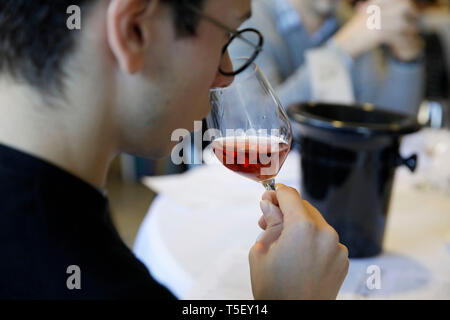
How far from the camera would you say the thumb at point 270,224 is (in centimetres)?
41

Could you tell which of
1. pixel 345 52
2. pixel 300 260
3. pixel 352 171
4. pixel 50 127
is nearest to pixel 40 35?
pixel 50 127

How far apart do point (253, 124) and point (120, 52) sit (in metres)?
0.18

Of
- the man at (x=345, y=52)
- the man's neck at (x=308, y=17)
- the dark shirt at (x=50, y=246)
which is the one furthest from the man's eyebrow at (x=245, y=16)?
the man's neck at (x=308, y=17)

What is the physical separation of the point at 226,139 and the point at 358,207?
30cm

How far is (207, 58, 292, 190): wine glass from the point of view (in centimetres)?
51

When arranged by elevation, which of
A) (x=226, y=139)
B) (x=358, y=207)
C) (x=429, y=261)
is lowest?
(x=429, y=261)

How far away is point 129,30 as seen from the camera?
0.40m

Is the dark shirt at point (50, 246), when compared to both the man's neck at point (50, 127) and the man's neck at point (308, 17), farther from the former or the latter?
the man's neck at point (308, 17)

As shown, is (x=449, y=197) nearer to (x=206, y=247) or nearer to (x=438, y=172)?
(x=438, y=172)

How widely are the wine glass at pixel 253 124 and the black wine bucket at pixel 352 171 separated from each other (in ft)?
0.56

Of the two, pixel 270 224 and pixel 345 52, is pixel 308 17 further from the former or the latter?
pixel 270 224

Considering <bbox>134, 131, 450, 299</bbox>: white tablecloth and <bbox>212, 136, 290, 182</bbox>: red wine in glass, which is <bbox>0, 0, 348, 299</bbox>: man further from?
<bbox>134, 131, 450, 299</bbox>: white tablecloth
